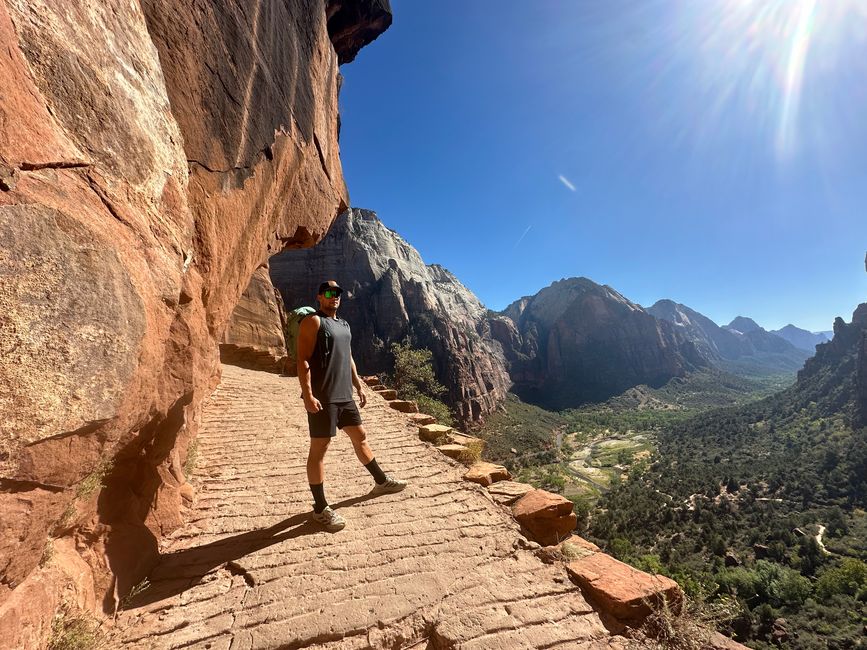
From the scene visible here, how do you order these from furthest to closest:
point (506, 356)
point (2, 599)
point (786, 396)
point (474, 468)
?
1. point (506, 356)
2. point (786, 396)
3. point (474, 468)
4. point (2, 599)

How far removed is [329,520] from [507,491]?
1902 mm

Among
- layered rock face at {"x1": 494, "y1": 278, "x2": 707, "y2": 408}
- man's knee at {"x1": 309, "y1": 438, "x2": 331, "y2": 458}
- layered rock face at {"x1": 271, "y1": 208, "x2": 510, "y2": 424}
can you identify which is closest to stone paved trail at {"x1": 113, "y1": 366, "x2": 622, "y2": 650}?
man's knee at {"x1": 309, "y1": 438, "x2": 331, "y2": 458}

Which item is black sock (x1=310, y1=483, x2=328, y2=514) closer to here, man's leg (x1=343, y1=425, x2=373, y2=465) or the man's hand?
man's leg (x1=343, y1=425, x2=373, y2=465)

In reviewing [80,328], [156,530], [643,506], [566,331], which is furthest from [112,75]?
[566,331]

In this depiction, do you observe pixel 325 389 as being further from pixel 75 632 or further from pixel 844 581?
pixel 844 581

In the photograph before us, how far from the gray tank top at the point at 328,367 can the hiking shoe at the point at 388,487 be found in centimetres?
106

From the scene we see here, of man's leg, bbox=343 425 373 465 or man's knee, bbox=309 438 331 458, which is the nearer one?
man's knee, bbox=309 438 331 458

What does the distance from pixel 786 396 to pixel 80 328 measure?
4367 inches

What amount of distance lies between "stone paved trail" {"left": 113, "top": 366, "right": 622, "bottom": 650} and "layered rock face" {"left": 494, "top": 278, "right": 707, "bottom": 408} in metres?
105

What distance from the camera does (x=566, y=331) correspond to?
126m

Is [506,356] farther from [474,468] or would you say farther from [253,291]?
[474,468]

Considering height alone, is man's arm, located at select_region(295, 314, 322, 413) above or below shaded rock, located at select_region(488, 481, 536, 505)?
above

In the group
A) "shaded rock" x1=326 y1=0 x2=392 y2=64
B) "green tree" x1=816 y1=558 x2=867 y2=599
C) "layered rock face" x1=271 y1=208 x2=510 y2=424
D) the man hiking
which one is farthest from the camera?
"layered rock face" x1=271 y1=208 x2=510 y2=424

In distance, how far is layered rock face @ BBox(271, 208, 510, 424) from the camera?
5944cm
